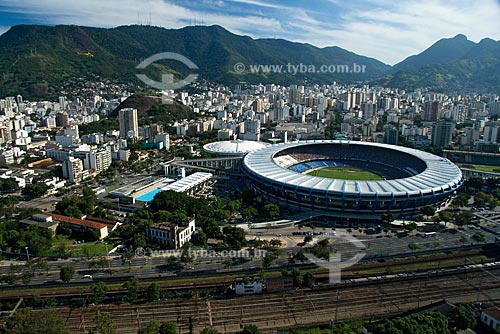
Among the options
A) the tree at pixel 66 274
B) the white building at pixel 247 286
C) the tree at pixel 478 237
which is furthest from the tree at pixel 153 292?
the tree at pixel 478 237

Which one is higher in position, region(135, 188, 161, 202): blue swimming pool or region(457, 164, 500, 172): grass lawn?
region(457, 164, 500, 172): grass lawn

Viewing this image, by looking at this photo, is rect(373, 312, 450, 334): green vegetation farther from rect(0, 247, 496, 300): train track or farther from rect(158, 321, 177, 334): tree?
rect(158, 321, 177, 334): tree

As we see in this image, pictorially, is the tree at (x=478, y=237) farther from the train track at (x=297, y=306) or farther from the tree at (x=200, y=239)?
the tree at (x=200, y=239)

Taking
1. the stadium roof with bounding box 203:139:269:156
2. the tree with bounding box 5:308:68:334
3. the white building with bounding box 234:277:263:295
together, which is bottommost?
the white building with bounding box 234:277:263:295

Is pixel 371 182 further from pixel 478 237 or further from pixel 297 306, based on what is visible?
pixel 297 306

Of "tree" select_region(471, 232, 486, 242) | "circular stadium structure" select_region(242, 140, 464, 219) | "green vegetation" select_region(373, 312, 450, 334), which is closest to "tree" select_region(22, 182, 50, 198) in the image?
"circular stadium structure" select_region(242, 140, 464, 219)

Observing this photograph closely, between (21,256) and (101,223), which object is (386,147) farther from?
(21,256)

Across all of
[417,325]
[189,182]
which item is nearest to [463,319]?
[417,325]

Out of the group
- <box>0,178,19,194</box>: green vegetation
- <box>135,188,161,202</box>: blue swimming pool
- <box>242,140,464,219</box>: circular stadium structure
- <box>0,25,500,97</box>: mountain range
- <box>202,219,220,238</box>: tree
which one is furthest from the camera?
<box>0,25,500,97</box>: mountain range
